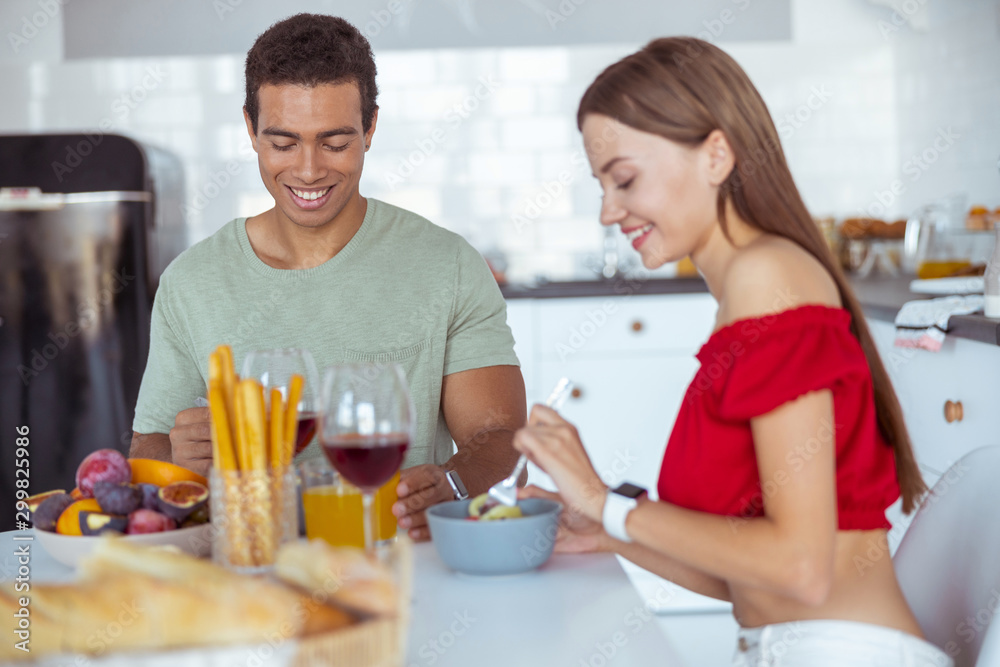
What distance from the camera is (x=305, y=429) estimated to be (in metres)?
1.05

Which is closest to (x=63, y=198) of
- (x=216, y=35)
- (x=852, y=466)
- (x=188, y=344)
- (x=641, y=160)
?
(x=216, y=35)

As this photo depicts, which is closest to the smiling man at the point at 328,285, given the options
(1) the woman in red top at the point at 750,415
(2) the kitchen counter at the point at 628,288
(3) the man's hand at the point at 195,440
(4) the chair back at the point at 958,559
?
(3) the man's hand at the point at 195,440

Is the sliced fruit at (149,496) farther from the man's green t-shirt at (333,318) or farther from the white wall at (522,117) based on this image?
the white wall at (522,117)

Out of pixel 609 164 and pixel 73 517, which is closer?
pixel 73 517

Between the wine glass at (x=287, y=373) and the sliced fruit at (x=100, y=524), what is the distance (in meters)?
0.18

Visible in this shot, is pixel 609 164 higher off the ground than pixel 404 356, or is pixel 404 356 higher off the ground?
pixel 609 164

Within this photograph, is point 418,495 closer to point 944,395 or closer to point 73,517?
point 73,517

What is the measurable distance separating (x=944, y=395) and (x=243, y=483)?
73.0 inches

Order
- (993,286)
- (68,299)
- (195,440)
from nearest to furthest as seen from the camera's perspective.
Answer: (195,440), (993,286), (68,299)

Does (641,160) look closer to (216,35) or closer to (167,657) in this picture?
(167,657)

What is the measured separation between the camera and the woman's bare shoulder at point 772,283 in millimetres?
1016

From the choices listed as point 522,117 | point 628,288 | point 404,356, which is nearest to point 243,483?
point 404,356

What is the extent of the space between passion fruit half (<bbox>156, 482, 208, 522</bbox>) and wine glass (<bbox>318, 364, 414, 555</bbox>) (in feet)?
0.72

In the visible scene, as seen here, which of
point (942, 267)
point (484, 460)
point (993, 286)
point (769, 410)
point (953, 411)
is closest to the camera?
point (769, 410)
